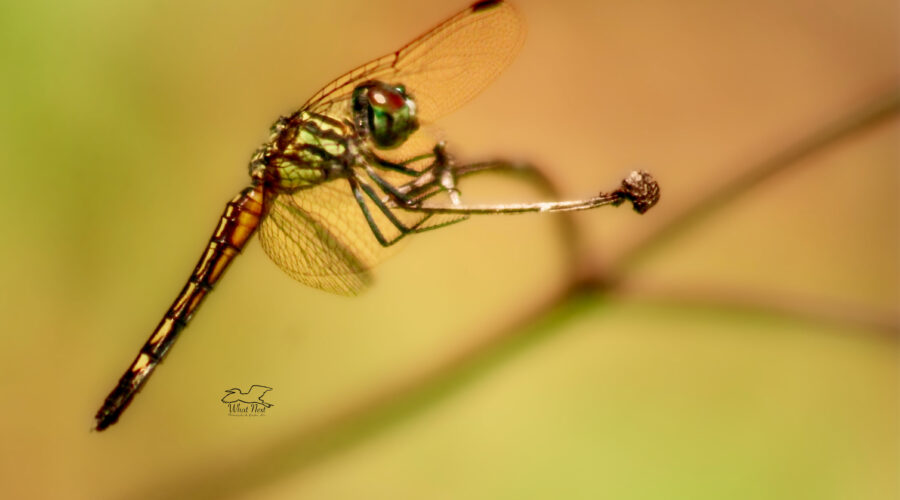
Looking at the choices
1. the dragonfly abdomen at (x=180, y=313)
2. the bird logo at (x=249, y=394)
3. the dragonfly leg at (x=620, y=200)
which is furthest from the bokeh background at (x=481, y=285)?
the dragonfly leg at (x=620, y=200)

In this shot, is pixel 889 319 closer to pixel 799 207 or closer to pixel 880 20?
pixel 799 207

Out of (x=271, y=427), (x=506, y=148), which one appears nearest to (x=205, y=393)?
(x=271, y=427)

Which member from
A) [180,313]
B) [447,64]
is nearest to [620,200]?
[447,64]

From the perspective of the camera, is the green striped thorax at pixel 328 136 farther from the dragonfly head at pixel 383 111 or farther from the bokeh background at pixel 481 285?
the bokeh background at pixel 481 285

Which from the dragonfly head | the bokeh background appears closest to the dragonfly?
the dragonfly head
